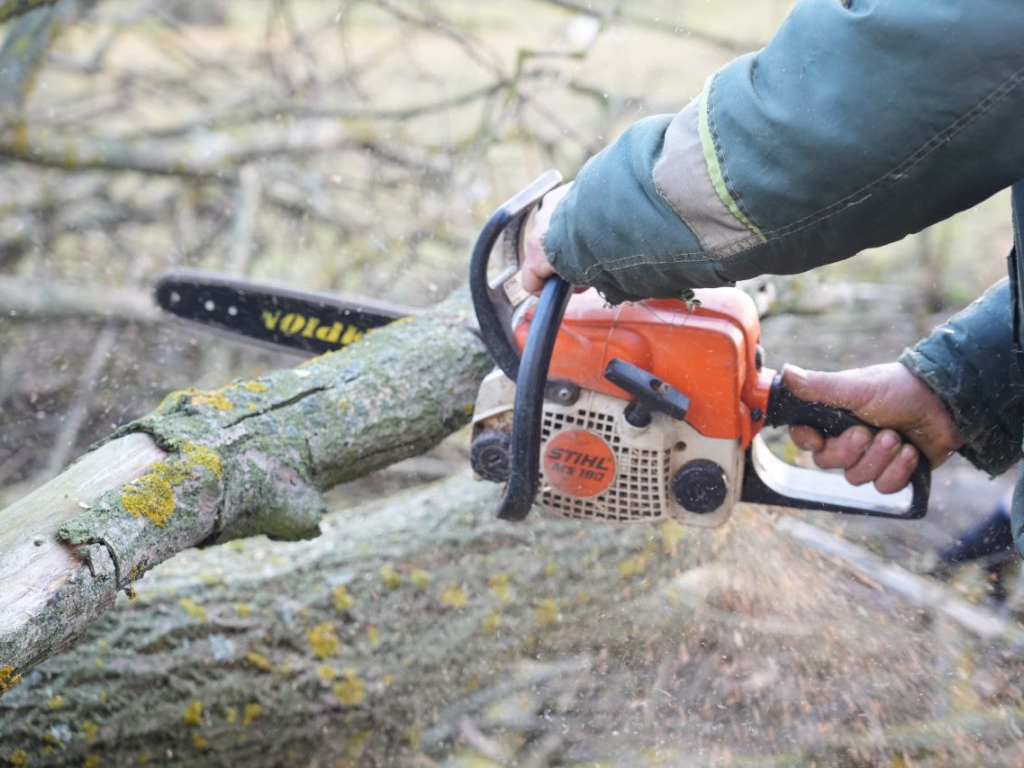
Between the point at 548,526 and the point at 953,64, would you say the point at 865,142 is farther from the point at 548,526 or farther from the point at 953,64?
the point at 548,526

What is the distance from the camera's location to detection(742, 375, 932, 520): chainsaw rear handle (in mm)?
1842

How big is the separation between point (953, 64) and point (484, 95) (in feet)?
10.1

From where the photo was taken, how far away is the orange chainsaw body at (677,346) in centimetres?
168

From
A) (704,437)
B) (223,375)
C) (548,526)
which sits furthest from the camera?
(223,375)

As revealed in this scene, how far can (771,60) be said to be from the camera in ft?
3.81

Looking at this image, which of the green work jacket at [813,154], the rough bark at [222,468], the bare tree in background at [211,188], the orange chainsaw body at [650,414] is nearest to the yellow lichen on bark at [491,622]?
the rough bark at [222,468]

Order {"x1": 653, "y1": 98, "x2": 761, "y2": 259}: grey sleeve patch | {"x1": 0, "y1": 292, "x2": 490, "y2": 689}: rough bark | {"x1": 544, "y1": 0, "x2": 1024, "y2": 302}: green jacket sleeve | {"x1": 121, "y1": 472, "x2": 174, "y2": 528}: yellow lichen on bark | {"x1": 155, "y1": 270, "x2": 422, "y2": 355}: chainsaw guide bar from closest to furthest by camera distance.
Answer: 1. {"x1": 544, "y1": 0, "x2": 1024, "y2": 302}: green jacket sleeve
2. {"x1": 653, "y1": 98, "x2": 761, "y2": 259}: grey sleeve patch
3. {"x1": 0, "y1": 292, "x2": 490, "y2": 689}: rough bark
4. {"x1": 121, "y1": 472, "x2": 174, "y2": 528}: yellow lichen on bark
5. {"x1": 155, "y1": 270, "x2": 422, "y2": 355}: chainsaw guide bar

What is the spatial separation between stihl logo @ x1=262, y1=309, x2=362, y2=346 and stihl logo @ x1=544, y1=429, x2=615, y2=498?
785 millimetres

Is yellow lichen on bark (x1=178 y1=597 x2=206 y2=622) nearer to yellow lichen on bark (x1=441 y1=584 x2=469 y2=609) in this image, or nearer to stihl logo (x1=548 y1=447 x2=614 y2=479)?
yellow lichen on bark (x1=441 y1=584 x2=469 y2=609)

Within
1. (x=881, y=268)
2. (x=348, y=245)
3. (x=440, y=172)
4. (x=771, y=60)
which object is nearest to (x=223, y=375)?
(x=348, y=245)

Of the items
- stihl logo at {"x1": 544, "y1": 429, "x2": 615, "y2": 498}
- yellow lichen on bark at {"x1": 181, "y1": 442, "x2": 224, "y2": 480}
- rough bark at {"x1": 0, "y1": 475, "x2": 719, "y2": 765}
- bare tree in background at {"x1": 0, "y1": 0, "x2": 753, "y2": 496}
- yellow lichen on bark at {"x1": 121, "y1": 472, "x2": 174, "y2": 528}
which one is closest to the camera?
yellow lichen on bark at {"x1": 121, "y1": 472, "x2": 174, "y2": 528}

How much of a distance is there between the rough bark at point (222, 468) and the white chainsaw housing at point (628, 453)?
35 cm

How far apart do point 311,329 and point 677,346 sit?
3.55 ft

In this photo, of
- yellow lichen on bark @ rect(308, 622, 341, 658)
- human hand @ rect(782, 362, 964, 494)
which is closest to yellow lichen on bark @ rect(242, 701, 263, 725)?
yellow lichen on bark @ rect(308, 622, 341, 658)
